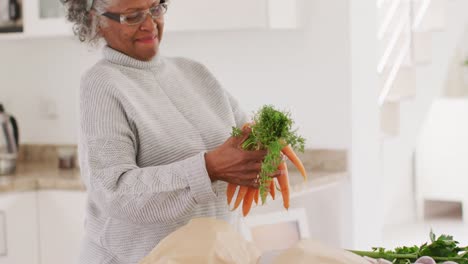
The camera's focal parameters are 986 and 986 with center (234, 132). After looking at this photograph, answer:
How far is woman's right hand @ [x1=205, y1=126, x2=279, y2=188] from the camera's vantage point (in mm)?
1927

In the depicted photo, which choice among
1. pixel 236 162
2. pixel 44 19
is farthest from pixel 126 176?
pixel 44 19

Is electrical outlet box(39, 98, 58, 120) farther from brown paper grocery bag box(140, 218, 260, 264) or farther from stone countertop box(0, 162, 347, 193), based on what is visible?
brown paper grocery bag box(140, 218, 260, 264)

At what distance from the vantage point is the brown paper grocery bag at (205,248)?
1.33 m

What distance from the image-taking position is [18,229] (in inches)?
161

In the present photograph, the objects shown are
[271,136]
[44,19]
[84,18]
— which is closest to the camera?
[271,136]

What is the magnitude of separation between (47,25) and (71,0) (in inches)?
82.4

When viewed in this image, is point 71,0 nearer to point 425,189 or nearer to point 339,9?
point 339,9

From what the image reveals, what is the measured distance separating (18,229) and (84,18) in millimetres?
1975

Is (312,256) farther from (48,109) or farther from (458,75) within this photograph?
(458,75)

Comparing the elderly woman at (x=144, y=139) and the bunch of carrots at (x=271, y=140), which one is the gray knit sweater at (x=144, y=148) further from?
the bunch of carrots at (x=271, y=140)

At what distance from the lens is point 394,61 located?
567 centimetres

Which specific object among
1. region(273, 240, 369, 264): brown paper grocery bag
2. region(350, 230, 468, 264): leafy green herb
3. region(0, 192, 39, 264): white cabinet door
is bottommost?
region(0, 192, 39, 264): white cabinet door

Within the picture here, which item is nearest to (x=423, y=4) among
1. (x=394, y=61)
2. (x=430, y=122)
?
(x=394, y=61)

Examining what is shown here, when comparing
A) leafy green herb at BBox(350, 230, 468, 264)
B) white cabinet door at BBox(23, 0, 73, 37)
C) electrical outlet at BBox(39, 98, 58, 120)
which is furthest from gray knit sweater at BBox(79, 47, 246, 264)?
electrical outlet at BBox(39, 98, 58, 120)
